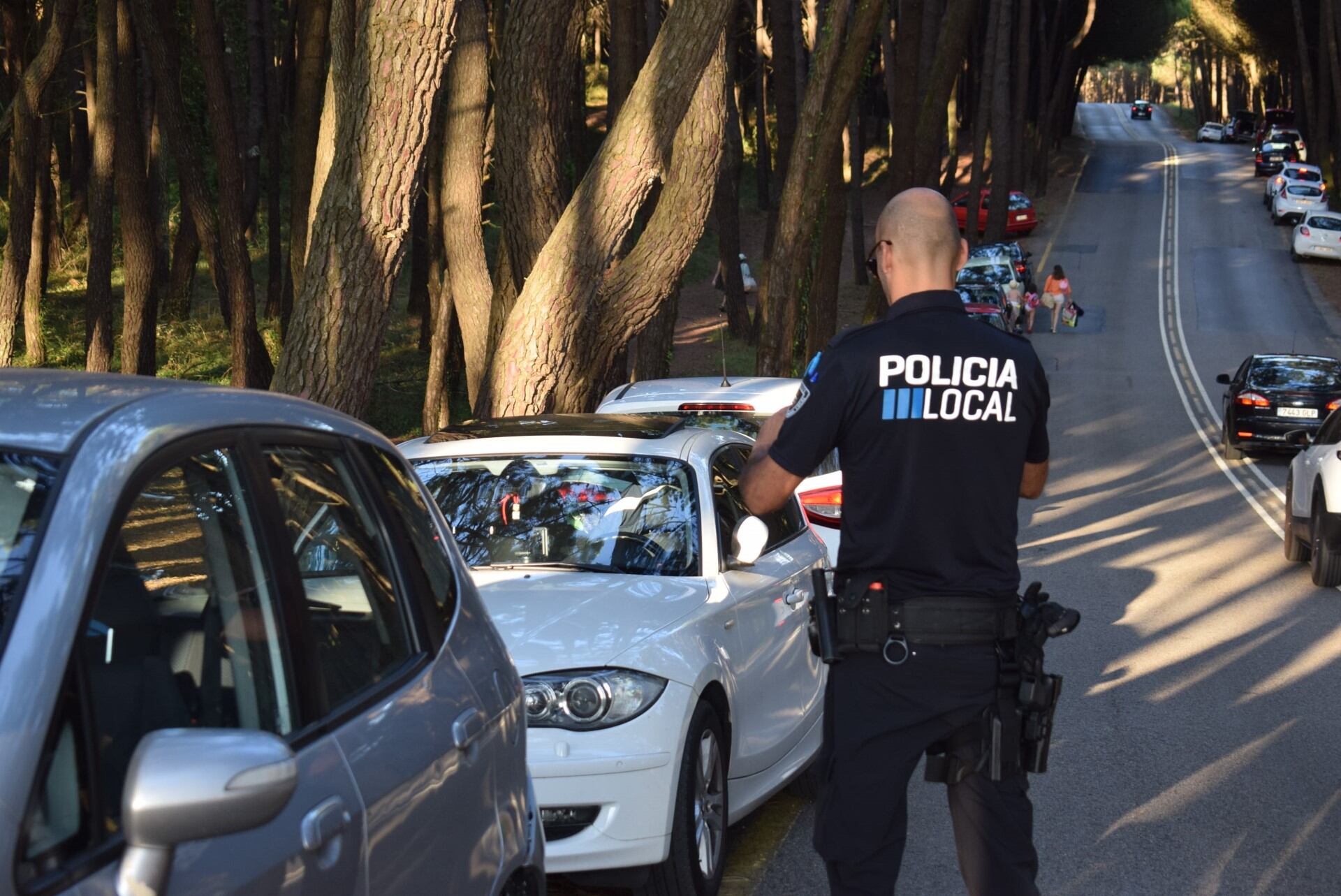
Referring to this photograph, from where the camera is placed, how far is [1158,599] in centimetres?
1230

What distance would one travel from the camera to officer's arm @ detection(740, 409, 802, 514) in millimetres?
3859

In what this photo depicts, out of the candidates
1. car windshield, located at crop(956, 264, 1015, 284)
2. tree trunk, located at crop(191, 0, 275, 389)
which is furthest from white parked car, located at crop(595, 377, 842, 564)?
car windshield, located at crop(956, 264, 1015, 284)

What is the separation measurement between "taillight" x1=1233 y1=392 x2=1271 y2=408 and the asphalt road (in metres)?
0.89

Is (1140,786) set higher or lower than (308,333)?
lower

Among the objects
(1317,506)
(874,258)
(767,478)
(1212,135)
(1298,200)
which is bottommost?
(1317,506)

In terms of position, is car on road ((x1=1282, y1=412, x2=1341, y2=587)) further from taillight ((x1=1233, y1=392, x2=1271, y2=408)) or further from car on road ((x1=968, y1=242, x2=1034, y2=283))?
car on road ((x1=968, y1=242, x2=1034, y2=283))

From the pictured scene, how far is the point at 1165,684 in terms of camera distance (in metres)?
9.31

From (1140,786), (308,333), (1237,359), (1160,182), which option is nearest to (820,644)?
(1140,786)

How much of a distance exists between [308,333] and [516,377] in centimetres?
163

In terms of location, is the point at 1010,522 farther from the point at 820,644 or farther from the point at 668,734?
the point at 668,734

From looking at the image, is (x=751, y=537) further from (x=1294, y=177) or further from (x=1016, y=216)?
(x=1294, y=177)

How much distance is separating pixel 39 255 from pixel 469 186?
45.4 ft

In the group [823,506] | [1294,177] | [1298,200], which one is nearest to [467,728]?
[823,506]

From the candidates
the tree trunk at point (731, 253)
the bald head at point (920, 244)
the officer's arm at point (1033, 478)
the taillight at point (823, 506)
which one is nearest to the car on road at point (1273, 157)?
the tree trunk at point (731, 253)
